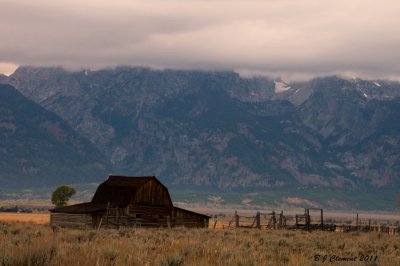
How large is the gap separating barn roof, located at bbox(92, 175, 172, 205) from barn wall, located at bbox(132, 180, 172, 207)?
485 millimetres

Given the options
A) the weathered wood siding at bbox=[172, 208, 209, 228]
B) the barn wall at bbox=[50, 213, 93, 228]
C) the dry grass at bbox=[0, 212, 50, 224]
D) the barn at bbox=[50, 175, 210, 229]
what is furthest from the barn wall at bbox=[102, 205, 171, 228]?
the dry grass at bbox=[0, 212, 50, 224]

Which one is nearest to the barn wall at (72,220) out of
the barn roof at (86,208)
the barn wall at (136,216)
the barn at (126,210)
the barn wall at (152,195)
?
the barn at (126,210)

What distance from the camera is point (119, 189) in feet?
201

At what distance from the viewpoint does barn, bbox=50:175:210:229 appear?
185ft

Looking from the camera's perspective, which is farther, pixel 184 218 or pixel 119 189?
pixel 184 218

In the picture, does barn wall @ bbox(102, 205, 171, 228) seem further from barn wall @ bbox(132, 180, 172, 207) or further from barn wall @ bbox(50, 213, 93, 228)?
barn wall @ bbox(50, 213, 93, 228)

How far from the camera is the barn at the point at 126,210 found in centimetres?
5647

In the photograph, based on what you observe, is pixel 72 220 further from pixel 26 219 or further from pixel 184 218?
pixel 26 219

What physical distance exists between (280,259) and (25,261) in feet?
27.5

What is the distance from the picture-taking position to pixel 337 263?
1669 centimetres

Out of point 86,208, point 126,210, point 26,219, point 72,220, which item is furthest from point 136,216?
point 26,219

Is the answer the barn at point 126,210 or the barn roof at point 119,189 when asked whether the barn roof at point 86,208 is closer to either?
the barn at point 126,210

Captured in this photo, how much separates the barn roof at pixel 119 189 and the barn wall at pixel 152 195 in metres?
0.48

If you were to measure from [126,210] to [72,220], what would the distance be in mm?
5054
